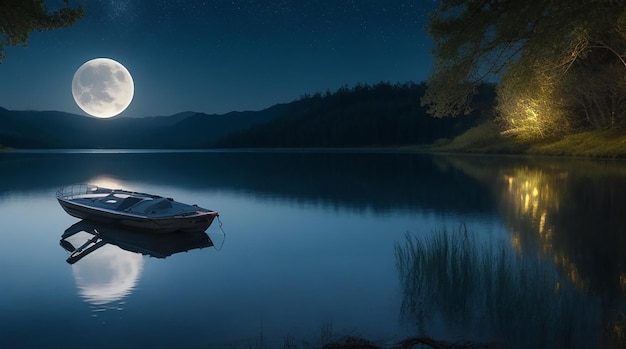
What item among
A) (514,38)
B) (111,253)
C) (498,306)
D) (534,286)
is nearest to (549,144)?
(514,38)

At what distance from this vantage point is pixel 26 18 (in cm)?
1773

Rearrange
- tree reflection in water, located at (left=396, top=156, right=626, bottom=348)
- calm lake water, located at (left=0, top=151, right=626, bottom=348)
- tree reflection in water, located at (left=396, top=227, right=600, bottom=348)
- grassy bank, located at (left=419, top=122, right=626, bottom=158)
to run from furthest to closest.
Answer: grassy bank, located at (left=419, top=122, right=626, bottom=158)
calm lake water, located at (left=0, top=151, right=626, bottom=348)
tree reflection in water, located at (left=396, top=156, right=626, bottom=348)
tree reflection in water, located at (left=396, top=227, right=600, bottom=348)

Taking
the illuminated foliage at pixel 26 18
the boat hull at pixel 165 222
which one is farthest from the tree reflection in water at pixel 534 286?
the illuminated foliage at pixel 26 18

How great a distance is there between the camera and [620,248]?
18844 mm

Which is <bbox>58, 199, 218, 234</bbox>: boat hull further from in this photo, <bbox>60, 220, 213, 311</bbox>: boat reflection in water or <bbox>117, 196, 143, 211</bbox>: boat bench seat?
<bbox>117, 196, 143, 211</bbox>: boat bench seat

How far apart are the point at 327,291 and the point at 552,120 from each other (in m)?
66.7

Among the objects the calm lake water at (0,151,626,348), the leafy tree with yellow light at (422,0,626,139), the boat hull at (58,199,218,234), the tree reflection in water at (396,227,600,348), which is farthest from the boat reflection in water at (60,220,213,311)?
the leafy tree with yellow light at (422,0,626,139)

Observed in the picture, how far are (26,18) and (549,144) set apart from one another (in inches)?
3019

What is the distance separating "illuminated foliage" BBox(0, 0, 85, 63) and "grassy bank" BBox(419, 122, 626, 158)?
6142 centimetres

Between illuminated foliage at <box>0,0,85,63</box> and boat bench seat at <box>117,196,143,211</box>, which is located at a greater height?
illuminated foliage at <box>0,0,85,63</box>

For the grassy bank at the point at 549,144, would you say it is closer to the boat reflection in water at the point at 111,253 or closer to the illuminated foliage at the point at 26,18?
the boat reflection in water at the point at 111,253

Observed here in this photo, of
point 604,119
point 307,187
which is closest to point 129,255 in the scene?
point 307,187

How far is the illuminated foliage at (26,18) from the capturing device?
56.2ft

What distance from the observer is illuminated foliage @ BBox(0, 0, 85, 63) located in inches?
674
